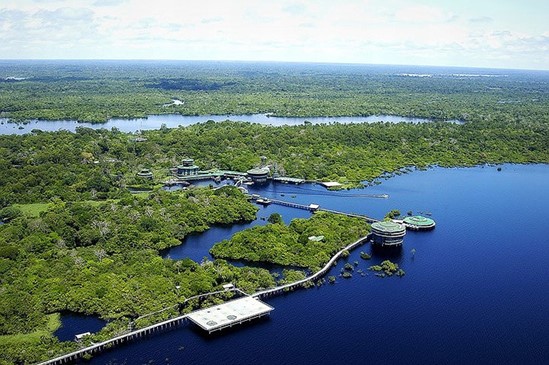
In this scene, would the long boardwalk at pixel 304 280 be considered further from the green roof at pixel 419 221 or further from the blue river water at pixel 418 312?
the green roof at pixel 419 221

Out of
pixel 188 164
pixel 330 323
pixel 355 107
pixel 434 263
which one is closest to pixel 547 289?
pixel 434 263

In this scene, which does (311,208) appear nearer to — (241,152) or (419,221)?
(419,221)

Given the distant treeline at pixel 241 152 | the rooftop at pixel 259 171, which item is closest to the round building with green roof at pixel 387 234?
the distant treeline at pixel 241 152

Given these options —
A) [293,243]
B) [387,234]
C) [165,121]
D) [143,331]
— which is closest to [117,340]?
[143,331]

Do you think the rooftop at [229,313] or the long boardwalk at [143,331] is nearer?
the long boardwalk at [143,331]

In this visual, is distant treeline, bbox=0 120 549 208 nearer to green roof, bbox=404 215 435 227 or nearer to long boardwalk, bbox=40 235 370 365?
green roof, bbox=404 215 435 227
